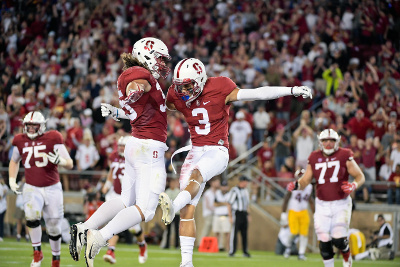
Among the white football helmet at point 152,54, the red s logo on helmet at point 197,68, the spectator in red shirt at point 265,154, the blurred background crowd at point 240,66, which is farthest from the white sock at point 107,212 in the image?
the spectator in red shirt at point 265,154

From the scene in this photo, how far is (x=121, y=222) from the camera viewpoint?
8.02 metres

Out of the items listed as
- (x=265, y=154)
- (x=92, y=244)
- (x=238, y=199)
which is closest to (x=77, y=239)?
(x=92, y=244)

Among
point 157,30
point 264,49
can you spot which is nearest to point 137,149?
point 264,49

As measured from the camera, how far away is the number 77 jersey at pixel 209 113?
28.7 feet

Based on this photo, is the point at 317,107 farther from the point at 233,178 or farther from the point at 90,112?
the point at 90,112

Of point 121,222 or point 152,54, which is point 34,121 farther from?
point 121,222

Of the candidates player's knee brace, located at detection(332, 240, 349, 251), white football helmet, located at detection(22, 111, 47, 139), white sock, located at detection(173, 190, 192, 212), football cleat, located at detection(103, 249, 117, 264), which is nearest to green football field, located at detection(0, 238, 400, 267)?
football cleat, located at detection(103, 249, 117, 264)

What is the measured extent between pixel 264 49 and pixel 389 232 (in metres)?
6.84

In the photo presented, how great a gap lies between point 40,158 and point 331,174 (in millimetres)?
4291

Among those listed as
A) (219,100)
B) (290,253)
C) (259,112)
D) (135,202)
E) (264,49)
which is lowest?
(290,253)

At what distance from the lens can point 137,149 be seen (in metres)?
8.41

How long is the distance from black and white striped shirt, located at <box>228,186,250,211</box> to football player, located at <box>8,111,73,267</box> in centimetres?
600

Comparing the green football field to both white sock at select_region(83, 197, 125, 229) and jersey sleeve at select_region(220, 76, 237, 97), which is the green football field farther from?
jersey sleeve at select_region(220, 76, 237, 97)

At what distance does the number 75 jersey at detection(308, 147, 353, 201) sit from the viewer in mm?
11109
